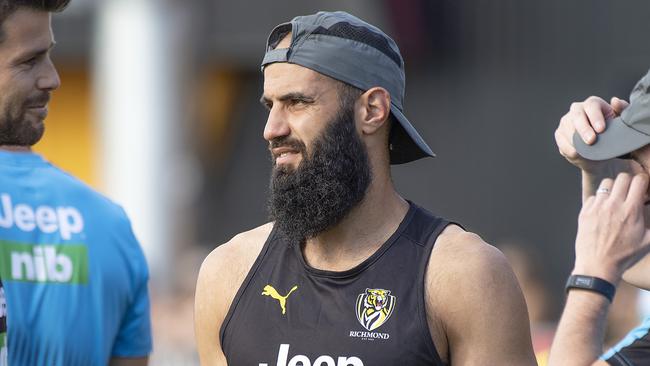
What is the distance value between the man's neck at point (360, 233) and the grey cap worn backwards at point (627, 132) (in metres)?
0.77

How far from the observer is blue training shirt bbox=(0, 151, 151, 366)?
4707 mm

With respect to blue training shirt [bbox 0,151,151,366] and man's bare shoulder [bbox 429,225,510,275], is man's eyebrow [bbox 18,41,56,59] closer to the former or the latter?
blue training shirt [bbox 0,151,151,366]

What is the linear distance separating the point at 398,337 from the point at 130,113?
1150 cm

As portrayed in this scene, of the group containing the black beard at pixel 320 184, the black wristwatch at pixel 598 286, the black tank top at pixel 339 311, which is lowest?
the black tank top at pixel 339 311

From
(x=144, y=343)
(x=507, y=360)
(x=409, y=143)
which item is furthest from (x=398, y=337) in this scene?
(x=144, y=343)

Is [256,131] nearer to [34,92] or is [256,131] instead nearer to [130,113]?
[130,113]

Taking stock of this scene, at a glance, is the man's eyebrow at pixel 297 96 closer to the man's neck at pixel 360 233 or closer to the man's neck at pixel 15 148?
the man's neck at pixel 360 233

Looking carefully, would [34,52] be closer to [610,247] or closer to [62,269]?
[62,269]

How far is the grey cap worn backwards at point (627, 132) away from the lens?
4.07 metres

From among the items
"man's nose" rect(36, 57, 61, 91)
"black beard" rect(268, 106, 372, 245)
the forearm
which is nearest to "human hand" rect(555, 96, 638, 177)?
the forearm

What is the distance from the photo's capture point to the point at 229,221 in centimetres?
1753

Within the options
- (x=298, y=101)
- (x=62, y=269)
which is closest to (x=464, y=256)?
(x=298, y=101)

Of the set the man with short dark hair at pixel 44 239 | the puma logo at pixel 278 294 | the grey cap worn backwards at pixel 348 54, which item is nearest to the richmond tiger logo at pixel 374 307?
the puma logo at pixel 278 294

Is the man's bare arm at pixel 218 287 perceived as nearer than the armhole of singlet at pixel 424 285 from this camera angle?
No
